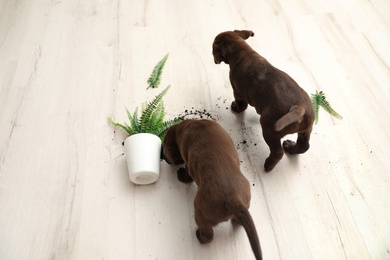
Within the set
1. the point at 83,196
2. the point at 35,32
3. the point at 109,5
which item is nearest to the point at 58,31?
the point at 35,32

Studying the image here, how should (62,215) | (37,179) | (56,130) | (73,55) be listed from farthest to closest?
(73,55) < (56,130) < (37,179) < (62,215)

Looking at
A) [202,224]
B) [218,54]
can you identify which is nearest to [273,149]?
[202,224]

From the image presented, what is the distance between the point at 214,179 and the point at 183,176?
44 centimetres

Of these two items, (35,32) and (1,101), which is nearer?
(1,101)

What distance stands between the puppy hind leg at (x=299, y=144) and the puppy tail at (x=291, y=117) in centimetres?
23

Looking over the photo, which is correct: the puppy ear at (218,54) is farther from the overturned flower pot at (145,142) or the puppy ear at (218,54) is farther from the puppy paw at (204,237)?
the puppy paw at (204,237)

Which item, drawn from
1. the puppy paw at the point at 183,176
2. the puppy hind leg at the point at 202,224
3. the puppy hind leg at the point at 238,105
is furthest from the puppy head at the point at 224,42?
the puppy hind leg at the point at 202,224

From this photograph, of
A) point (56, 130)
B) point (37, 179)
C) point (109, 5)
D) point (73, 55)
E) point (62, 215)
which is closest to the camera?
point (62, 215)

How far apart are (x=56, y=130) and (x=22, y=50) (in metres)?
0.80

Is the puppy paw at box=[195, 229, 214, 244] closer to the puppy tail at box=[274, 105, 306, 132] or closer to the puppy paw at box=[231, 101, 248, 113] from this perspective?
the puppy tail at box=[274, 105, 306, 132]

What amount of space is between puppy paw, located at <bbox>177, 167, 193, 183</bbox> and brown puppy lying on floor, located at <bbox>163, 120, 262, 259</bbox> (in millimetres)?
220

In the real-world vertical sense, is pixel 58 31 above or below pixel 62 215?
above

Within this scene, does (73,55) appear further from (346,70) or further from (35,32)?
(346,70)

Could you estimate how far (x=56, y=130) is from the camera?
6.93 feet
